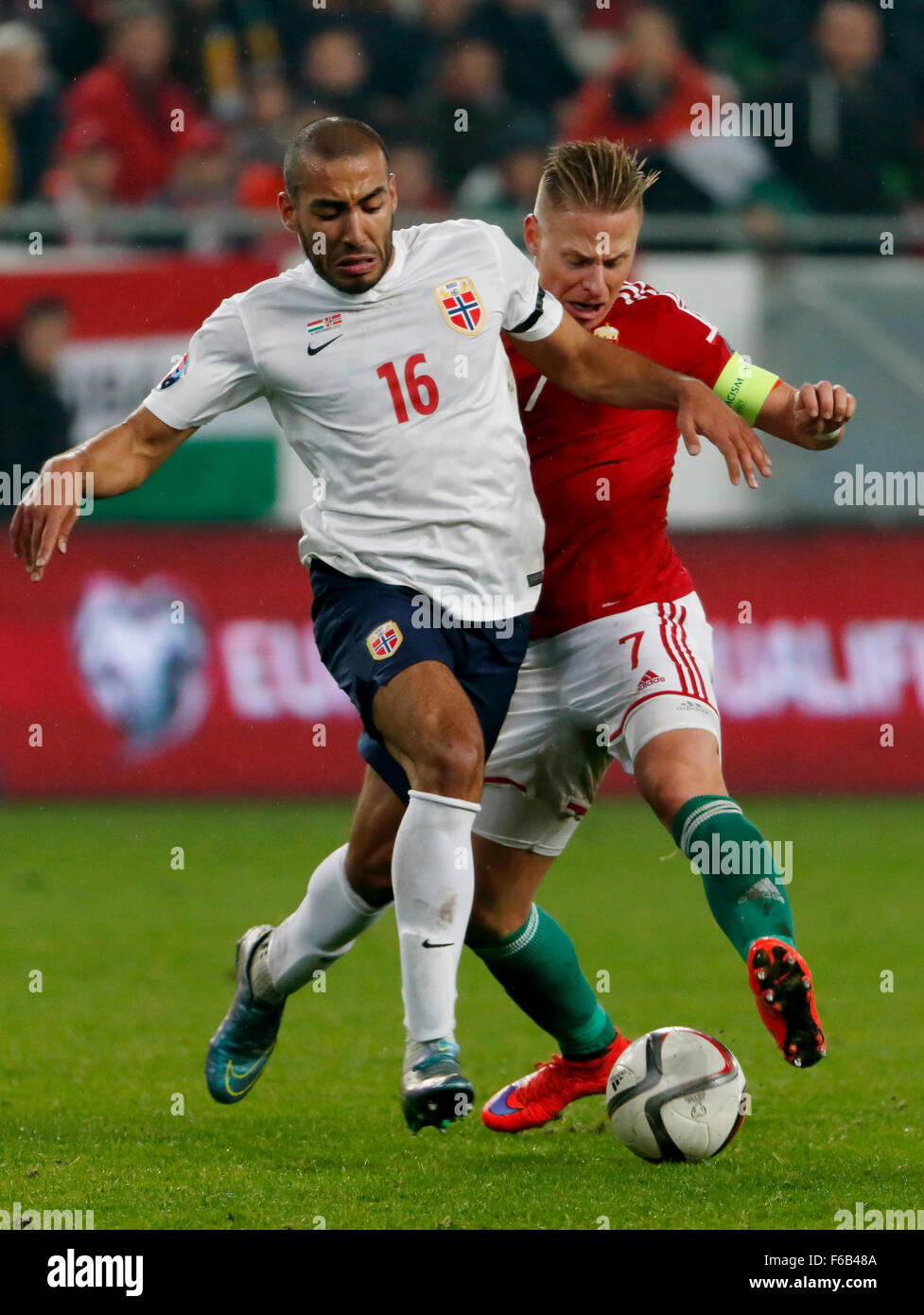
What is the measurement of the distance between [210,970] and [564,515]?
9.27ft

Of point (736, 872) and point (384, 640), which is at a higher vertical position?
point (384, 640)

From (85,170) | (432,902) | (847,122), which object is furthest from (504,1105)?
(847,122)

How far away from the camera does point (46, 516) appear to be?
4.26 metres

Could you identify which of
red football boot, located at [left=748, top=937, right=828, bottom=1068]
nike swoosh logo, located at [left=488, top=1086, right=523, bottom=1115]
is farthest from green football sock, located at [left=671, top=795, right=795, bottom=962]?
Result: nike swoosh logo, located at [left=488, top=1086, right=523, bottom=1115]

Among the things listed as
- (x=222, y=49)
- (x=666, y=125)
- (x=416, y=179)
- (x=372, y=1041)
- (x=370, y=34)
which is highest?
(x=370, y=34)

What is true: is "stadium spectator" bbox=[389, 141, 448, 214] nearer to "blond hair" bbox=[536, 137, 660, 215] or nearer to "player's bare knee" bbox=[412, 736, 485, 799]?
"blond hair" bbox=[536, 137, 660, 215]

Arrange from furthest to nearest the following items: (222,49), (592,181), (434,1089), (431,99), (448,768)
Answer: (222,49) → (431,99) → (592,181) → (448,768) → (434,1089)

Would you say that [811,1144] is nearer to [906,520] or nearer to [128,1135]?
[128,1135]

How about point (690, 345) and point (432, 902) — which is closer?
point (432, 902)

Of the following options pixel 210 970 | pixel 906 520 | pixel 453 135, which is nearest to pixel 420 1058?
pixel 210 970

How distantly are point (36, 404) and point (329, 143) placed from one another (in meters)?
6.84

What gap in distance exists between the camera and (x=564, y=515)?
502cm

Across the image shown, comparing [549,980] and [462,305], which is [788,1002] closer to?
[549,980]

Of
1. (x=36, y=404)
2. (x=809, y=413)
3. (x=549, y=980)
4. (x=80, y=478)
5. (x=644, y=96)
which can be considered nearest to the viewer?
(x=80, y=478)
